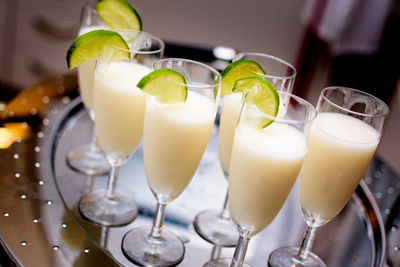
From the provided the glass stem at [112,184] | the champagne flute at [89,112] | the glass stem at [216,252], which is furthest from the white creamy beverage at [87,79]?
the glass stem at [216,252]

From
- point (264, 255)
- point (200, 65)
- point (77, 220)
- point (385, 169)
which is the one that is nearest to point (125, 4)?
point (200, 65)

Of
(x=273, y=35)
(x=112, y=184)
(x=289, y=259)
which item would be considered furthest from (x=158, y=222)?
(x=273, y=35)

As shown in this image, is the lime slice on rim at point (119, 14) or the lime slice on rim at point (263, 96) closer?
the lime slice on rim at point (263, 96)

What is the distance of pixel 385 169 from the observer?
1.29 m

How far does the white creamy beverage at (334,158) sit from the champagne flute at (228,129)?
15 centimetres

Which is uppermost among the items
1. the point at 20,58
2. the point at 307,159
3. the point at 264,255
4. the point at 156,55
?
the point at 156,55

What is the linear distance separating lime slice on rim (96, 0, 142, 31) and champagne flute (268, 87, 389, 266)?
43cm

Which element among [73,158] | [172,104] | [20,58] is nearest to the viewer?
[172,104]

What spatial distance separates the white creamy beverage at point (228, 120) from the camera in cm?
102

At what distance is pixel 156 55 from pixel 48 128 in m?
0.36

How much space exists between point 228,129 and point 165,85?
0.28 metres

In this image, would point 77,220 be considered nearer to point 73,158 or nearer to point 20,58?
point 73,158

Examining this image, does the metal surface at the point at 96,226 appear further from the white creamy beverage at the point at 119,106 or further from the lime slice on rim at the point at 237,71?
the lime slice on rim at the point at 237,71

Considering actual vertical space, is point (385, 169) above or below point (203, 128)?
below
